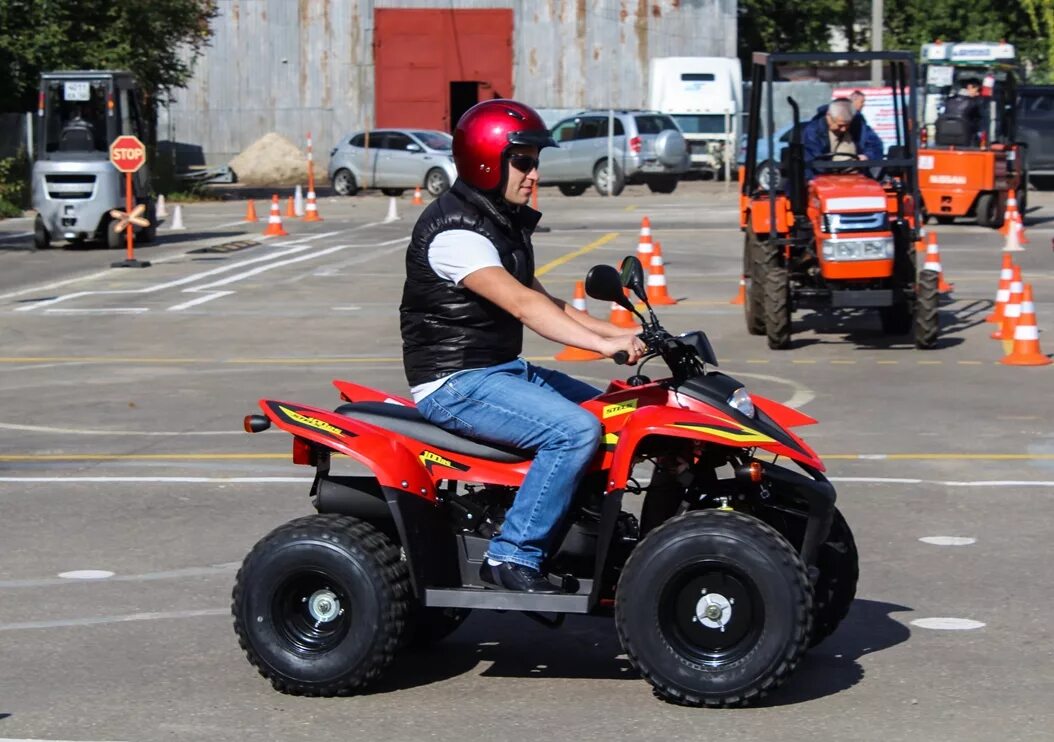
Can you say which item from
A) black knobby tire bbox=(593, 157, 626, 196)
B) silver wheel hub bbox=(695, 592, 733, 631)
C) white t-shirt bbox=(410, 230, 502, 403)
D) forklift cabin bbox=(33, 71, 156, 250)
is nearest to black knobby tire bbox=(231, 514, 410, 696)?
white t-shirt bbox=(410, 230, 502, 403)

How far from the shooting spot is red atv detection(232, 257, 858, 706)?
5652 millimetres

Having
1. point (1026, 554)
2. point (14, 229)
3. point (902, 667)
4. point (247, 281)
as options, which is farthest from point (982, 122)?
point (902, 667)

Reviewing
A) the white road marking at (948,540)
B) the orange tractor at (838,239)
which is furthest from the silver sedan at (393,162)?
the white road marking at (948,540)

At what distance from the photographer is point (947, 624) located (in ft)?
22.4

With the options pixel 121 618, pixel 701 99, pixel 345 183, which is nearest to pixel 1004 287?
pixel 121 618

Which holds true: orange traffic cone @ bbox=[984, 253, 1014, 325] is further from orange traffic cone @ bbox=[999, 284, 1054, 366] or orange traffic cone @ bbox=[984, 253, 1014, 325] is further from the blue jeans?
the blue jeans

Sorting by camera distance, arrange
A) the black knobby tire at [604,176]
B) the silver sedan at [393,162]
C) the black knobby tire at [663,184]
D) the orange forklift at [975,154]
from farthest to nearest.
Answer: the black knobby tire at [663,184] < the silver sedan at [393,162] < the black knobby tire at [604,176] < the orange forklift at [975,154]

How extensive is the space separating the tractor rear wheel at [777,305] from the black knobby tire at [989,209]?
569 inches

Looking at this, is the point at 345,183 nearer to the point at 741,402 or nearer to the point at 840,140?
the point at 840,140

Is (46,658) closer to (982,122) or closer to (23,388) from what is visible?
(23,388)

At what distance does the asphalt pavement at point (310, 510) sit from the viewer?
5.76 m

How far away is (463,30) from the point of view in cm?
5169

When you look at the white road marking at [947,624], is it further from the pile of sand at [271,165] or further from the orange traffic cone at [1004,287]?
the pile of sand at [271,165]

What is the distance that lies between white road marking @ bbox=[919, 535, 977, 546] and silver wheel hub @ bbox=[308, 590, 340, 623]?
11.1 feet
